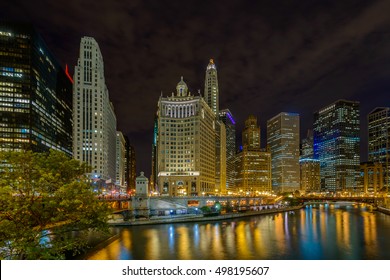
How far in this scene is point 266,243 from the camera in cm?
4706

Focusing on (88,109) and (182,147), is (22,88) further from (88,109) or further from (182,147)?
(182,147)

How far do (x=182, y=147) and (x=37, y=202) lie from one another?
4884 inches

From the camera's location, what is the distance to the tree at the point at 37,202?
1733 centimetres

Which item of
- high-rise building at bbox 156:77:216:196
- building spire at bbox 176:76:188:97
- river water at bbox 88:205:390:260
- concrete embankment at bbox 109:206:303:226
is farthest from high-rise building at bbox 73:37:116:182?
river water at bbox 88:205:390:260

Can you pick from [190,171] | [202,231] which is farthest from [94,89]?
[202,231]

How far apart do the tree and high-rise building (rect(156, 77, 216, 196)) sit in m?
116

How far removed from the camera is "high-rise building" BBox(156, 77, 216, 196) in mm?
139250

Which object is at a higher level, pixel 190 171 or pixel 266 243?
pixel 190 171

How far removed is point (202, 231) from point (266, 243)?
50.7ft

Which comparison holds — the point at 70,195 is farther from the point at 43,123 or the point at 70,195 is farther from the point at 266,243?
the point at 43,123

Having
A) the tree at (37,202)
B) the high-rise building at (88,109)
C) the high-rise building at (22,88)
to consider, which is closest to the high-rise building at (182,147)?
the high-rise building at (88,109)

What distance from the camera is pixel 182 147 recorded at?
143 metres

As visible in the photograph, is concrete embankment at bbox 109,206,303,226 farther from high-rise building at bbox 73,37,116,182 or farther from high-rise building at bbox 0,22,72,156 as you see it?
high-rise building at bbox 73,37,116,182

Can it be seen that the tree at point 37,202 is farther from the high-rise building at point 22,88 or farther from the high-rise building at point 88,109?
the high-rise building at point 88,109
